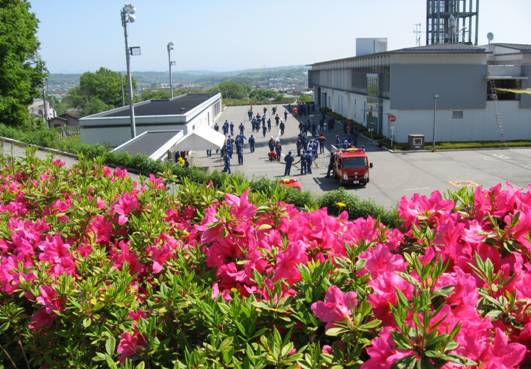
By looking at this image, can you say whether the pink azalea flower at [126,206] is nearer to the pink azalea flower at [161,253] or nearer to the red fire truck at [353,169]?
the pink azalea flower at [161,253]

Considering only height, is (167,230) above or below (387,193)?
above

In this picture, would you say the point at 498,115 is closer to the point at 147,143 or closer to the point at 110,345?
the point at 147,143

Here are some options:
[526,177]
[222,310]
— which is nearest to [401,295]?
[222,310]

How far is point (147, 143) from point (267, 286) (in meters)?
24.2

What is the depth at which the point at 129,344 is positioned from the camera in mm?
3557

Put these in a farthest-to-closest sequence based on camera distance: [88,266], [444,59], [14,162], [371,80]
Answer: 1. [371,80]
2. [444,59]
3. [14,162]
4. [88,266]

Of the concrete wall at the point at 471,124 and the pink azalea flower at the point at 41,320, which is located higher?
the pink azalea flower at the point at 41,320

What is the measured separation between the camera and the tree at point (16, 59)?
35625mm

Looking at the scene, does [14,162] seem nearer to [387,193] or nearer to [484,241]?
[484,241]

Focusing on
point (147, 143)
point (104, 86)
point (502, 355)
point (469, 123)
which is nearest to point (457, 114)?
point (469, 123)

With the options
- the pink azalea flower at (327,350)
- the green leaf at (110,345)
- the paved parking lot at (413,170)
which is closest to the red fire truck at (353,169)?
the paved parking lot at (413,170)

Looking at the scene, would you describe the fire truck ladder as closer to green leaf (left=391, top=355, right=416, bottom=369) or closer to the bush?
the bush

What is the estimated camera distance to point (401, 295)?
100 inches

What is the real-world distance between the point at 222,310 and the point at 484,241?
1738 millimetres
